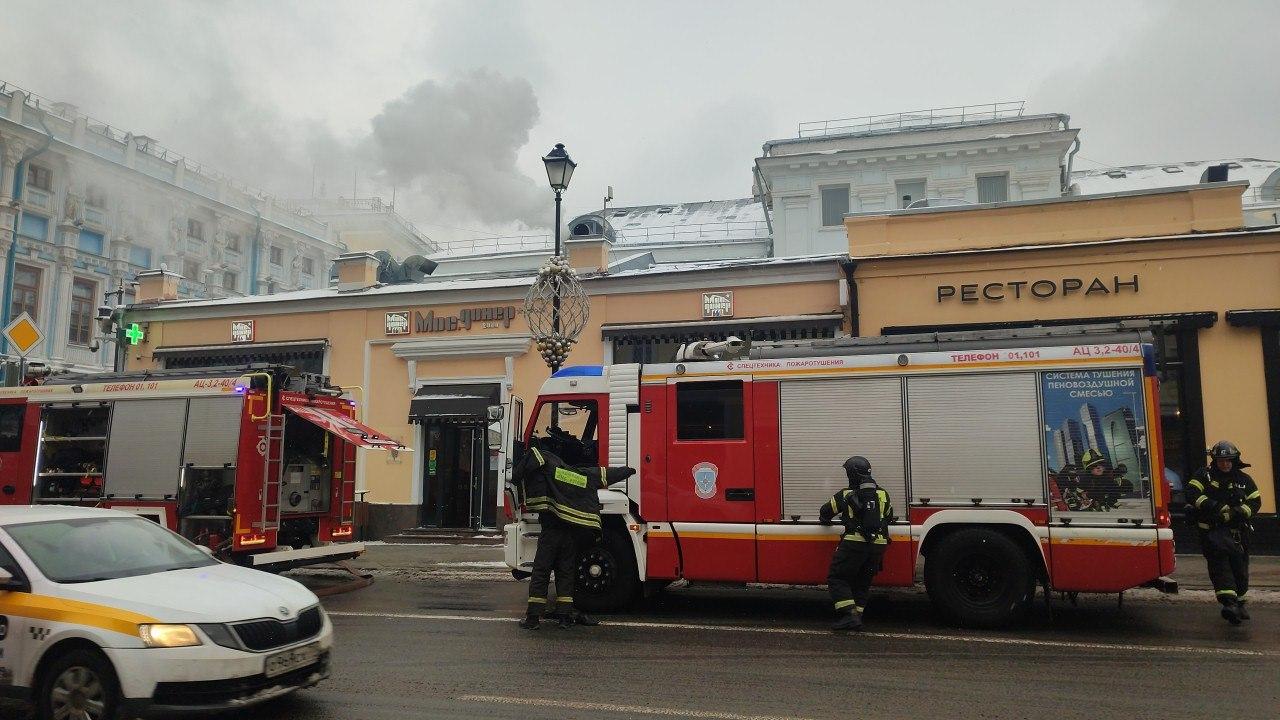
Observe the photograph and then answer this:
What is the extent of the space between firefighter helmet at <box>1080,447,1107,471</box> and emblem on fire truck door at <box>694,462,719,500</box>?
3.54 m

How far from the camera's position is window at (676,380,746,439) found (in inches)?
348

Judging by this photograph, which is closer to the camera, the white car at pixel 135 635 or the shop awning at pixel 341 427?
the white car at pixel 135 635

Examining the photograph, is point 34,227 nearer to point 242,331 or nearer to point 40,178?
point 40,178

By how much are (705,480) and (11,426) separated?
10719 millimetres

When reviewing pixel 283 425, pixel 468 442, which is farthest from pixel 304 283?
pixel 283 425

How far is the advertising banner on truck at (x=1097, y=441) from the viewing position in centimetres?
768

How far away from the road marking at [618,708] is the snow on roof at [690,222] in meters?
22.0

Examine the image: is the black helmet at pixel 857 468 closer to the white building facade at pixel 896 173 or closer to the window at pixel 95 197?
the white building facade at pixel 896 173

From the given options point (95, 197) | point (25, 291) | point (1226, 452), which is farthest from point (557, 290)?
point (95, 197)

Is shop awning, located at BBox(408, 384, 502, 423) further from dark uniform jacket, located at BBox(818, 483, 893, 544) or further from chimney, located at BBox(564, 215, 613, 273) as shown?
dark uniform jacket, located at BBox(818, 483, 893, 544)

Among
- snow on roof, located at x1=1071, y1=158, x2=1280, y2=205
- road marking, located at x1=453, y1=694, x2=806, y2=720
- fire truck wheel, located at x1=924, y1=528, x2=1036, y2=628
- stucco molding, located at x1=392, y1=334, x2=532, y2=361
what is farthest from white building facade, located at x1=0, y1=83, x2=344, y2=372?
snow on roof, located at x1=1071, y1=158, x2=1280, y2=205

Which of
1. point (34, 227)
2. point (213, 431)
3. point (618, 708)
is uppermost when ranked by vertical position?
point (34, 227)

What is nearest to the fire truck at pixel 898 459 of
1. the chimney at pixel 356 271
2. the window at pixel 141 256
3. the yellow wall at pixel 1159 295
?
the yellow wall at pixel 1159 295

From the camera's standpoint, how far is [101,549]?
5.61 metres
